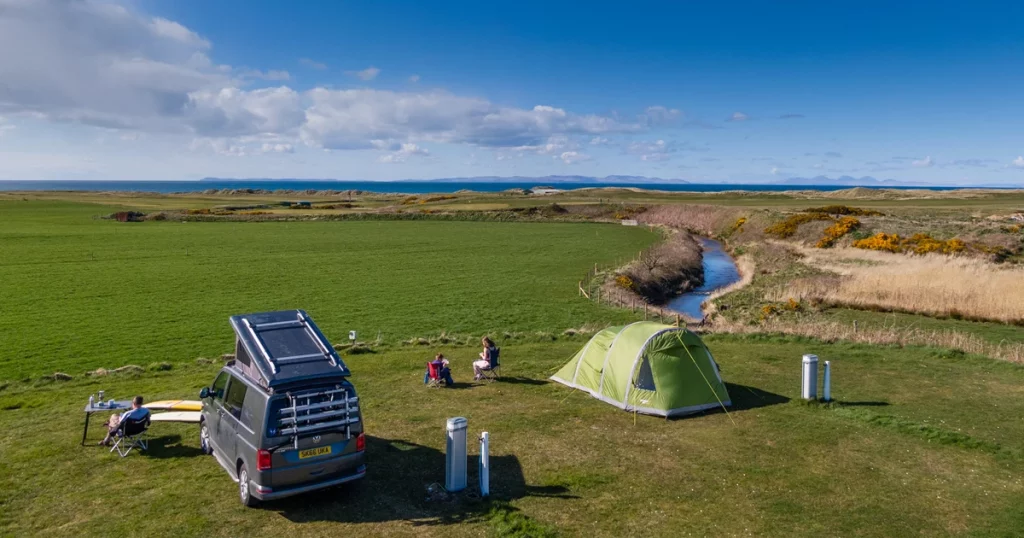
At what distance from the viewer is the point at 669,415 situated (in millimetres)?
16812

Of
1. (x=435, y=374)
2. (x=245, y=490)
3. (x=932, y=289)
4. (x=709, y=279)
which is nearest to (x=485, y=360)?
(x=435, y=374)

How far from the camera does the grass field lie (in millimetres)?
11391

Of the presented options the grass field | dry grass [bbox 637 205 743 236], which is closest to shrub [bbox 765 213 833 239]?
dry grass [bbox 637 205 743 236]

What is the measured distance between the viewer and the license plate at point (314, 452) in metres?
11.3

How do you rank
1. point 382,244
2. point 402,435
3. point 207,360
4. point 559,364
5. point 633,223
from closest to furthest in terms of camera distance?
1. point 402,435
2. point 559,364
3. point 207,360
4. point 382,244
5. point 633,223

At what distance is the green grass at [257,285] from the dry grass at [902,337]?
955 centimetres

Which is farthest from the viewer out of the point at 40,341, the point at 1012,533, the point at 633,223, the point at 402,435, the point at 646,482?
the point at 633,223

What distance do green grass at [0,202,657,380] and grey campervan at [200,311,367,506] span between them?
1579cm

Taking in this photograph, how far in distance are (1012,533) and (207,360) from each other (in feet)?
82.7

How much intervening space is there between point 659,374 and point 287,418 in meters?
10.4

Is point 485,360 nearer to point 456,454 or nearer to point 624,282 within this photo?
point 456,454

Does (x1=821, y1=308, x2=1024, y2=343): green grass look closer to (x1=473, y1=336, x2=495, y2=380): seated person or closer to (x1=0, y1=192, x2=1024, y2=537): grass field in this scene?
(x1=0, y1=192, x2=1024, y2=537): grass field

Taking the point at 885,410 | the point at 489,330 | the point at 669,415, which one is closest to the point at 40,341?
the point at 489,330

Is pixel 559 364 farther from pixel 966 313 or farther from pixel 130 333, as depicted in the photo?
pixel 966 313
